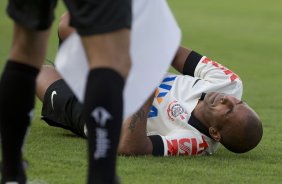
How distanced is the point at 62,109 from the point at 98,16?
8.64 ft

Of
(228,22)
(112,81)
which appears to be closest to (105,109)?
(112,81)

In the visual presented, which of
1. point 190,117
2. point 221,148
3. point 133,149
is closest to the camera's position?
point 133,149

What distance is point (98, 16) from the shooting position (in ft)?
9.62

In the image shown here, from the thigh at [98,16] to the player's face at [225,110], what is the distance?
206 cm

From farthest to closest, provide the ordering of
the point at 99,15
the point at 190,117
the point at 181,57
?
the point at 181,57 → the point at 190,117 → the point at 99,15

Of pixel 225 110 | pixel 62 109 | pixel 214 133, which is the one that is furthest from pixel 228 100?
pixel 62 109

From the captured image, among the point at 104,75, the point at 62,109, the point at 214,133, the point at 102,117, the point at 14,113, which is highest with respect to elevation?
the point at 104,75

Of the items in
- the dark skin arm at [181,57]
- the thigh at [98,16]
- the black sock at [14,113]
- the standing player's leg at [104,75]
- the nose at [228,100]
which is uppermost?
the thigh at [98,16]

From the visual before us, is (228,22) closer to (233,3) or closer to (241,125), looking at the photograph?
(233,3)

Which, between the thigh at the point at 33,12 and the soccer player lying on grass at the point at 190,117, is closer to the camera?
the thigh at the point at 33,12

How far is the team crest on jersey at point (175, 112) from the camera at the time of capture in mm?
5074

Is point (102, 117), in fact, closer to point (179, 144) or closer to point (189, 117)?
point (179, 144)

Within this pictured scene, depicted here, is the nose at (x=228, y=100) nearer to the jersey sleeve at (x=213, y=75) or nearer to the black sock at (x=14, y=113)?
the jersey sleeve at (x=213, y=75)

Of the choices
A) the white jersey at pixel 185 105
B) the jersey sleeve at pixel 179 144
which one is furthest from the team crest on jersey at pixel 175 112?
the jersey sleeve at pixel 179 144
